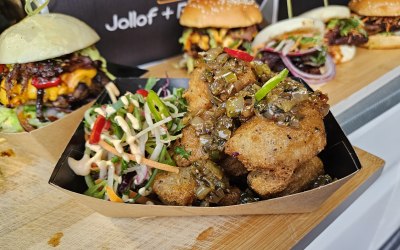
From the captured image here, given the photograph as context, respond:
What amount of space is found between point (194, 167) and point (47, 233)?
0.71 metres

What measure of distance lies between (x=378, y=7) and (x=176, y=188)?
322 centimetres

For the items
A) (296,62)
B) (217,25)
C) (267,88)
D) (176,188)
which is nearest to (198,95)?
(267,88)

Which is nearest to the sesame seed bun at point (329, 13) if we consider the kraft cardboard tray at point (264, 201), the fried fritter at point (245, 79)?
the kraft cardboard tray at point (264, 201)

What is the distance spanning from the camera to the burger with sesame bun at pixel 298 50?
126 inches

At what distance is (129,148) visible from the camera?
6.01 feet

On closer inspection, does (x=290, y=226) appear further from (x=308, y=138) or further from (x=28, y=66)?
(x=28, y=66)

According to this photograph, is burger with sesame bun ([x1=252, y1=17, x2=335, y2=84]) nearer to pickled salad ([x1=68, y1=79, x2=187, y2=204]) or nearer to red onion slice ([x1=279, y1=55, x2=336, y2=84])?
red onion slice ([x1=279, y1=55, x2=336, y2=84])

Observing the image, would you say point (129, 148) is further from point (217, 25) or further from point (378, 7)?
point (378, 7)

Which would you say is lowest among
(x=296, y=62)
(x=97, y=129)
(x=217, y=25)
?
(x=296, y=62)

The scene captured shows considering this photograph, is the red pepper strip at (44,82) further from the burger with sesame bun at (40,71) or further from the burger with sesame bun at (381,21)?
the burger with sesame bun at (381,21)

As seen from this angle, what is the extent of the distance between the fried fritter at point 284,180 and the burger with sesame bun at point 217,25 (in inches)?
72.2

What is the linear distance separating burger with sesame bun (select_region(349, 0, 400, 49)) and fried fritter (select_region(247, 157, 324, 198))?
8.58 feet

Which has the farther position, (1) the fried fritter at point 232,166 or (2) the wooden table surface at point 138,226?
(1) the fried fritter at point 232,166

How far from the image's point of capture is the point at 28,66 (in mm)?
2391
